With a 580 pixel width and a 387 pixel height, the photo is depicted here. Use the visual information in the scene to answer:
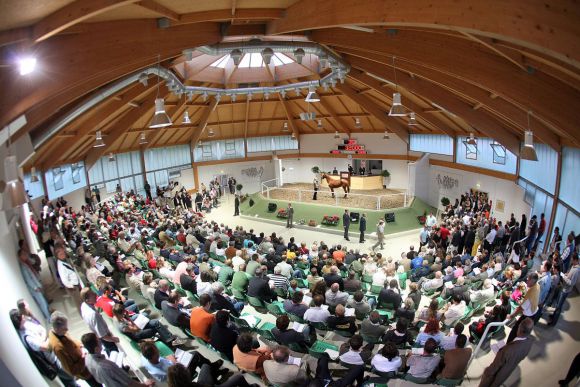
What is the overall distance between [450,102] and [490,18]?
10.3 metres

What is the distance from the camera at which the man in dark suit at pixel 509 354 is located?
4887 millimetres

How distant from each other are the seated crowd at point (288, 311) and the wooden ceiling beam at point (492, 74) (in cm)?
321

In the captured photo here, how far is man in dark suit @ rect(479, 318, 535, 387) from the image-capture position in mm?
4887

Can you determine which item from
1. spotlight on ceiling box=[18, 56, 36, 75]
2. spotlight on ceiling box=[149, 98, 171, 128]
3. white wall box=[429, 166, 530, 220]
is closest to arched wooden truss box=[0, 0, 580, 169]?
spotlight on ceiling box=[18, 56, 36, 75]

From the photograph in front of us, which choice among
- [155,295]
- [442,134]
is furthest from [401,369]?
[442,134]

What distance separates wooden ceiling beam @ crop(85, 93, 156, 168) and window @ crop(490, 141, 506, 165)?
17.3 m

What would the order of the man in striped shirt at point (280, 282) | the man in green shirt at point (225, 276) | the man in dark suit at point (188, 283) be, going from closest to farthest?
the man in dark suit at point (188, 283) < the man in striped shirt at point (280, 282) < the man in green shirt at point (225, 276)

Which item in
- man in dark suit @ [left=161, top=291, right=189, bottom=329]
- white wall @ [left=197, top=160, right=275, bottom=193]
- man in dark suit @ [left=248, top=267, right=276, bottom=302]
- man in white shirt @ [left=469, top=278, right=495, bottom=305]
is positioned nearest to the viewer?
man in dark suit @ [left=161, top=291, right=189, bottom=329]

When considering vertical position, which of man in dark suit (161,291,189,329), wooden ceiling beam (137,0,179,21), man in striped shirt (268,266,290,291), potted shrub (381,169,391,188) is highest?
wooden ceiling beam (137,0,179,21)

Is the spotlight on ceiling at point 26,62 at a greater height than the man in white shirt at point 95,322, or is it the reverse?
the spotlight on ceiling at point 26,62

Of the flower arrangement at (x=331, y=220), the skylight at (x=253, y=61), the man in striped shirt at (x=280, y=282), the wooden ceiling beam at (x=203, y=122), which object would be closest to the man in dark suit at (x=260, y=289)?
the man in striped shirt at (x=280, y=282)

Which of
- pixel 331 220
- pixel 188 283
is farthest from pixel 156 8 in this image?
pixel 331 220

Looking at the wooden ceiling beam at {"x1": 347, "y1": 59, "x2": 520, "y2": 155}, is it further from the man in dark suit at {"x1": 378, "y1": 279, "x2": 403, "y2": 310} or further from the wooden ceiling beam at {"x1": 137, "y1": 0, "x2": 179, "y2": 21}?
the wooden ceiling beam at {"x1": 137, "y1": 0, "x2": 179, "y2": 21}

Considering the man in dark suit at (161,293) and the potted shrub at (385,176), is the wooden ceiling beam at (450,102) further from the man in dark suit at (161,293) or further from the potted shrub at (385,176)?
the potted shrub at (385,176)
